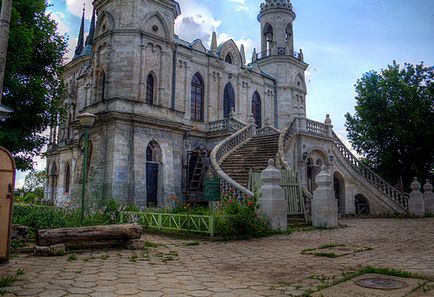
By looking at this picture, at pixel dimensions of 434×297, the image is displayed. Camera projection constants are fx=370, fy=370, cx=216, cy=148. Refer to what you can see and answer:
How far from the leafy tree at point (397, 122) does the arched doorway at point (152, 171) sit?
13.2 meters

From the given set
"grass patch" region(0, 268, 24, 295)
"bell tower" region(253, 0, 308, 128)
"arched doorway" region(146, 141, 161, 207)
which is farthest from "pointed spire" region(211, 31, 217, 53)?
"grass patch" region(0, 268, 24, 295)

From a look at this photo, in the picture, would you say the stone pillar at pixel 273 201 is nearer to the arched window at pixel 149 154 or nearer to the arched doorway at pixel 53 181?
the arched window at pixel 149 154

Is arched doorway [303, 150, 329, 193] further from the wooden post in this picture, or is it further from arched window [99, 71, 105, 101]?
the wooden post

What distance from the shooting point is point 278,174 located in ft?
41.5

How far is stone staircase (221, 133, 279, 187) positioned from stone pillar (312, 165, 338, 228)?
11.4ft

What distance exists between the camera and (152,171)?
20.2m

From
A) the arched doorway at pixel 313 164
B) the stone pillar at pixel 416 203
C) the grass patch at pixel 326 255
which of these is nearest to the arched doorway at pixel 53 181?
the arched doorway at pixel 313 164

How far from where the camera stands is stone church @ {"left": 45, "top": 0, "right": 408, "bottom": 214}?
62.2ft

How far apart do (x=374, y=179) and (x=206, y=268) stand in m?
18.4

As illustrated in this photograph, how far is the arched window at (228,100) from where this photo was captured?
2797 centimetres

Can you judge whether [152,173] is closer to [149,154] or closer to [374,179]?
[149,154]

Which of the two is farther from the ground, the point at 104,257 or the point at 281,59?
the point at 281,59

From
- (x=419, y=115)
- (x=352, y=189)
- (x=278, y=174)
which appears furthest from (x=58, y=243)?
(x=419, y=115)

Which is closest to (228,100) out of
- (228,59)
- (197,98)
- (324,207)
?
(197,98)
